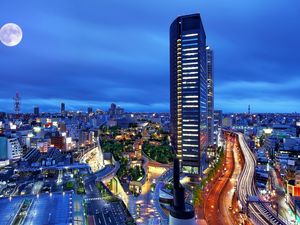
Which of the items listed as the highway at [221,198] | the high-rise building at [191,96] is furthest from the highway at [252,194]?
the high-rise building at [191,96]

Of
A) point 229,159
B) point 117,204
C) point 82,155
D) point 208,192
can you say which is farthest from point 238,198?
point 82,155

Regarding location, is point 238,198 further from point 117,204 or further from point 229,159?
point 229,159

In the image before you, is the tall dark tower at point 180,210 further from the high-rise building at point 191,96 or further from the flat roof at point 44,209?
the high-rise building at point 191,96

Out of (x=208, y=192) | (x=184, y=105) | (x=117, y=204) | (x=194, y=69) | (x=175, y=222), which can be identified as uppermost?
(x=194, y=69)

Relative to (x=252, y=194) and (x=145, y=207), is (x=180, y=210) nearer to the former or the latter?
(x=145, y=207)

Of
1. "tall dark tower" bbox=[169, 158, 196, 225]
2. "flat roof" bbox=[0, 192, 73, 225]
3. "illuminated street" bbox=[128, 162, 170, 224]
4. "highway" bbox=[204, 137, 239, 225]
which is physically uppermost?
"tall dark tower" bbox=[169, 158, 196, 225]

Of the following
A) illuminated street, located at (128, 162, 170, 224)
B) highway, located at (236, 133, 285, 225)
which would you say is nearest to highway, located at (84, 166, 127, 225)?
illuminated street, located at (128, 162, 170, 224)

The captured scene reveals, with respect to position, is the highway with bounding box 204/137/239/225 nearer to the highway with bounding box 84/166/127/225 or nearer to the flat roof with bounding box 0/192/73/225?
the highway with bounding box 84/166/127/225

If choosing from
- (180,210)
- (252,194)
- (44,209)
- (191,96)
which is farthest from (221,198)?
(180,210)

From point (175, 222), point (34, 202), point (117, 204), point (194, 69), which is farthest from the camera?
point (194, 69)
